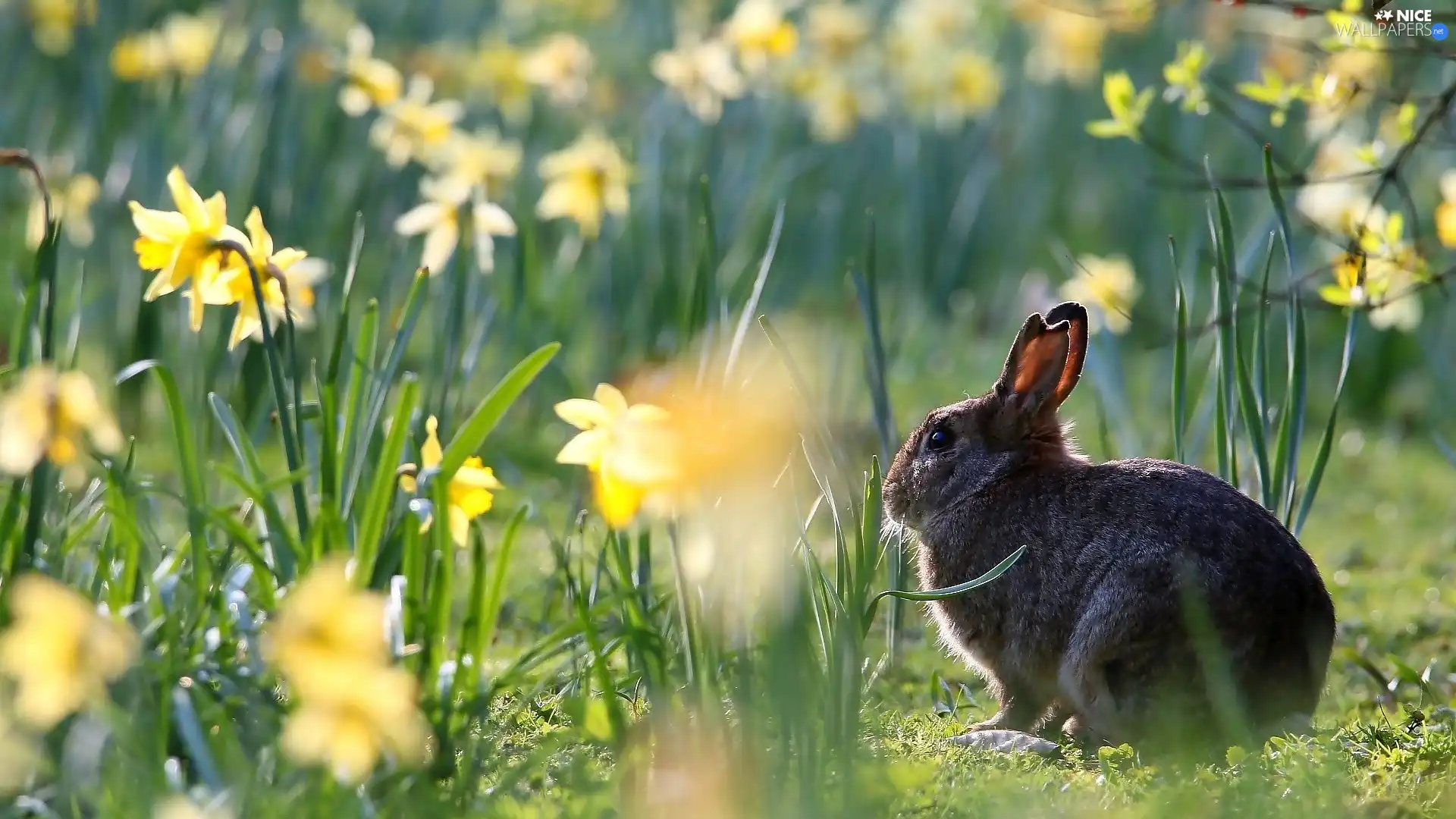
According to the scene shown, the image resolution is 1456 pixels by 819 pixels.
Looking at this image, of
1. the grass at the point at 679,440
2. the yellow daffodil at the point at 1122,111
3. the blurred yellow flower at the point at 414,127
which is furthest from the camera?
the blurred yellow flower at the point at 414,127

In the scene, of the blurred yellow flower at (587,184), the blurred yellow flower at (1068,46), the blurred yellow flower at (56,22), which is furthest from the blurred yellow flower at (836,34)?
the blurred yellow flower at (56,22)

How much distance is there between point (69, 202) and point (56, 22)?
1267 millimetres

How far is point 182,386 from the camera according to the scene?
4309mm

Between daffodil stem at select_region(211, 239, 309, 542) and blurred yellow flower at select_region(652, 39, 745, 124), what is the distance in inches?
113

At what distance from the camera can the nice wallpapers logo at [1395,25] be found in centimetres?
310

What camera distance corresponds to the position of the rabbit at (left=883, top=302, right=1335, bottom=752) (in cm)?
267

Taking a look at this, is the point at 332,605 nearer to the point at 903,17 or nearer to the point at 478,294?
the point at 478,294

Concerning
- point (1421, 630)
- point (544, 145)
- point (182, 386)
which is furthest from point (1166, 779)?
point (544, 145)

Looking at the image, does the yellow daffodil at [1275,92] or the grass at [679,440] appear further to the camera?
the yellow daffodil at [1275,92]

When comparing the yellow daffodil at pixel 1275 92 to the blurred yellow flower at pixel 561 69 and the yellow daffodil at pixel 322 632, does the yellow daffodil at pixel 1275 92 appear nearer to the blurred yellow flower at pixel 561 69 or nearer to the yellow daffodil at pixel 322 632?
the yellow daffodil at pixel 322 632

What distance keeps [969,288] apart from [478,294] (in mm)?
2588

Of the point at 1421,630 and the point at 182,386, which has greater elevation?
the point at 182,386

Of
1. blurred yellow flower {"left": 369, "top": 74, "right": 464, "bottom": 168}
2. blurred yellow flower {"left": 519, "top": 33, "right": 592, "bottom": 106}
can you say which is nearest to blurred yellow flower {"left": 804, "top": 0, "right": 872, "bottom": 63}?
blurred yellow flower {"left": 519, "top": 33, "right": 592, "bottom": 106}

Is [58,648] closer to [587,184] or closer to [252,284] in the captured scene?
[252,284]
